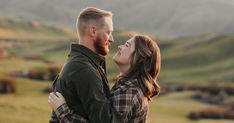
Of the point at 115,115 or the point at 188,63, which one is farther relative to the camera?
the point at 188,63

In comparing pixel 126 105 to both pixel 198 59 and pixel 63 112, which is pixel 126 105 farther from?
pixel 198 59

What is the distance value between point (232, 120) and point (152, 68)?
91.7 feet

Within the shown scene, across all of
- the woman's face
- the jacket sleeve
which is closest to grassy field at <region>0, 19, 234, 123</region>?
the woman's face

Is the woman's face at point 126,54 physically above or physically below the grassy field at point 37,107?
above

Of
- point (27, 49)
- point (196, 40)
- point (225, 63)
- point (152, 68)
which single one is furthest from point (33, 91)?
point (27, 49)

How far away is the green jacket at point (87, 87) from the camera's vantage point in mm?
7906

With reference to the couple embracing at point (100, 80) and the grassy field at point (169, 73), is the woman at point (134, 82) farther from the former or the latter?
the grassy field at point (169, 73)

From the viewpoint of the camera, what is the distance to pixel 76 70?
317 inches

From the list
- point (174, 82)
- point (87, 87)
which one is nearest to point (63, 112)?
point (87, 87)

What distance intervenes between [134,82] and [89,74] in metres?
0.85

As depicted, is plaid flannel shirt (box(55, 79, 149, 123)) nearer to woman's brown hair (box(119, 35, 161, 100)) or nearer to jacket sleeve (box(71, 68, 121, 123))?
woman's brown hair (box(119, 35, 161, 100))

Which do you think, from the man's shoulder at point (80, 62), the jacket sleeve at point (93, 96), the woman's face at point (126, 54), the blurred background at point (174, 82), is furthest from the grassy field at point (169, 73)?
the jacket sleeve at point (93, 96)

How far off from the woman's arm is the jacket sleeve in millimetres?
254

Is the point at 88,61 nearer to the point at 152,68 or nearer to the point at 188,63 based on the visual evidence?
the point at 152,68
